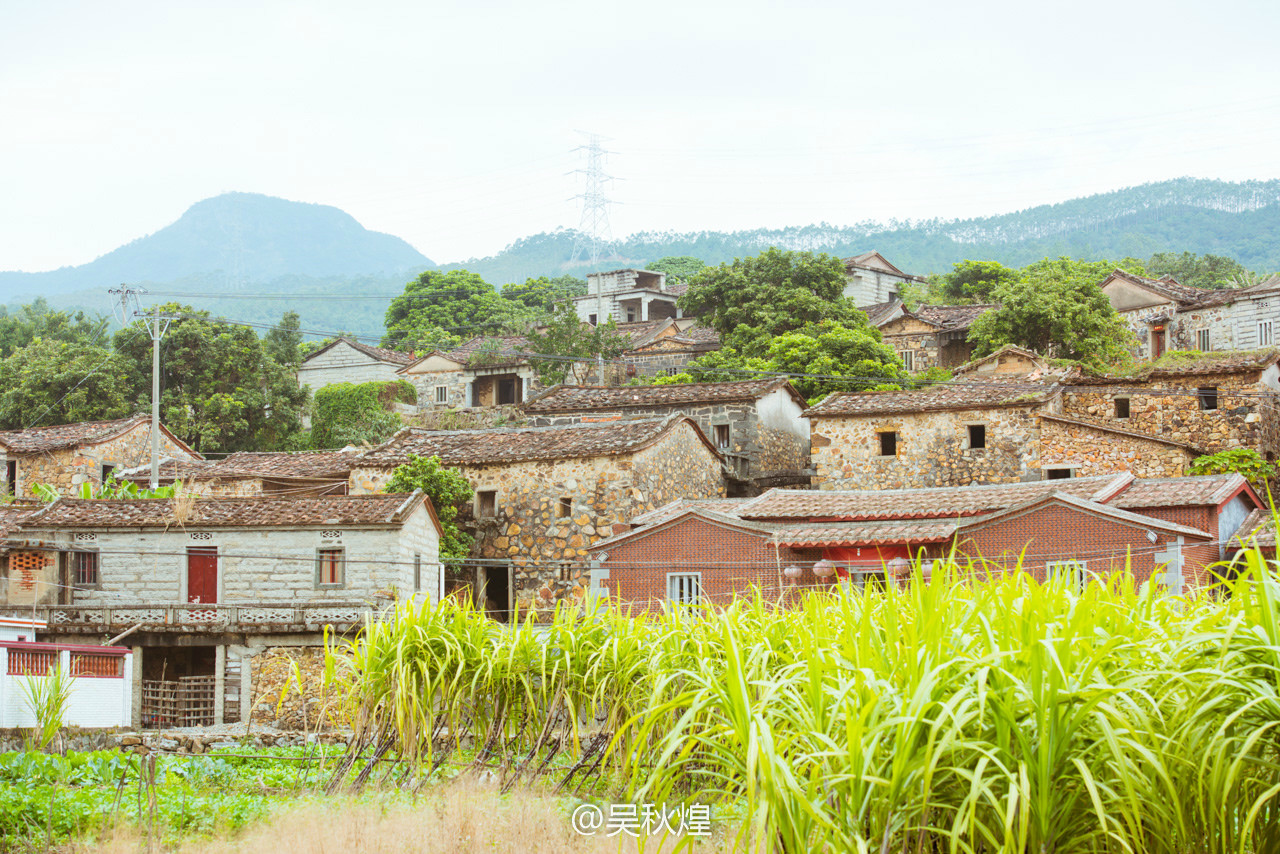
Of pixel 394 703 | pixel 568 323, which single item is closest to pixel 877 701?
pixel 394 703

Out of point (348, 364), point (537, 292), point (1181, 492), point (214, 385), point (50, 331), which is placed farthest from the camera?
point (537, 292)

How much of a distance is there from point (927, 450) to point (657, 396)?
7.00 metres

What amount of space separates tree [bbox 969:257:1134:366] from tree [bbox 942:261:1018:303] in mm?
13738

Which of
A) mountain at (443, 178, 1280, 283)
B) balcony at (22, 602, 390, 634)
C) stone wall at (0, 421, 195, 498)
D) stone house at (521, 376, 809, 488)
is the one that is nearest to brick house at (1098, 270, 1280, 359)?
stone house at (521, 376, 809, 488)

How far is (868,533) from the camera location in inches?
751

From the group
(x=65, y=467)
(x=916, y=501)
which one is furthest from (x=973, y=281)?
(x=65, y=467)

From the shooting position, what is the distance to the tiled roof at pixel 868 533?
60.8 ft

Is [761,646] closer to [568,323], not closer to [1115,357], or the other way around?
[1115,357]

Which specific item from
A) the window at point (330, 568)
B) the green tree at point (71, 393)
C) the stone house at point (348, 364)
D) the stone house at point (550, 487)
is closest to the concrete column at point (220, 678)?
the window at point (330, 568)

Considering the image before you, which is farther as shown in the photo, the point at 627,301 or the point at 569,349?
the point at 627,301

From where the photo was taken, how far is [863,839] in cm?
573

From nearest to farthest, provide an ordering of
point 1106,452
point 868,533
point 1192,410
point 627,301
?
point 868,533, point 1106,452, point 1192,410, point 627,301

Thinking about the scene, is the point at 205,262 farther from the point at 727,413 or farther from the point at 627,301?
the point at 727,413

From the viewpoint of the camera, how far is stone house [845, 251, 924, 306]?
4812 cm
